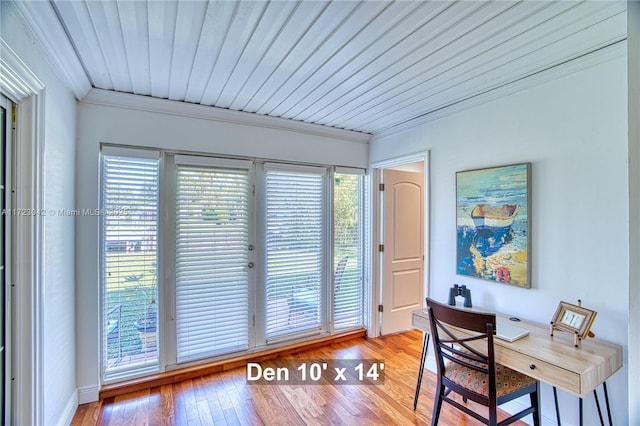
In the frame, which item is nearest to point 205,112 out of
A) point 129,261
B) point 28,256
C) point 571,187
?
point 129,261

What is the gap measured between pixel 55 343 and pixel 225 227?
139 centimetres

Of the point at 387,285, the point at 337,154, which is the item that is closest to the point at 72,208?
the point at 337,154

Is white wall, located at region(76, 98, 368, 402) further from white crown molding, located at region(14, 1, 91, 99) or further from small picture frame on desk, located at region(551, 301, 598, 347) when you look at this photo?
small picture frame on desk, located at region(551, 301, 598, 347)

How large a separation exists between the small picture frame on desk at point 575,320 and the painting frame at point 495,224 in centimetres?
30

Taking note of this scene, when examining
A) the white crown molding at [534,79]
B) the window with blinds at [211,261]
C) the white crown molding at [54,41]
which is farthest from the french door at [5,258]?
the white crown molding at [534,79]

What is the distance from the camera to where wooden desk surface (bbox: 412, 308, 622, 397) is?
143 cm

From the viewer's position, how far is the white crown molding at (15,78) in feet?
3.96

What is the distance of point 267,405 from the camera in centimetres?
228

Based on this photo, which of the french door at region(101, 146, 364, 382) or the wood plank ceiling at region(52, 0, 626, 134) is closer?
the wood plank ceiling at region(52, 0, 626, 134)

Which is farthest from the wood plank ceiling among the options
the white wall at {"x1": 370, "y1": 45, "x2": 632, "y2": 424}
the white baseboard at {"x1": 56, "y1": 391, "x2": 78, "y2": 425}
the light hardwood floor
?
the light hardwood floor

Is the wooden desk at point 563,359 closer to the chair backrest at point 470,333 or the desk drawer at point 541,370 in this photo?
the desk drawer at point 541,370

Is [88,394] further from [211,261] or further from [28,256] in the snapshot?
[28,256]

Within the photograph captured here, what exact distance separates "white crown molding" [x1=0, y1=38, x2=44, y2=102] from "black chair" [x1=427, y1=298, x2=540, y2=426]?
7.74 ft

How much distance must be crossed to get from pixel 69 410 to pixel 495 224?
323 cm
